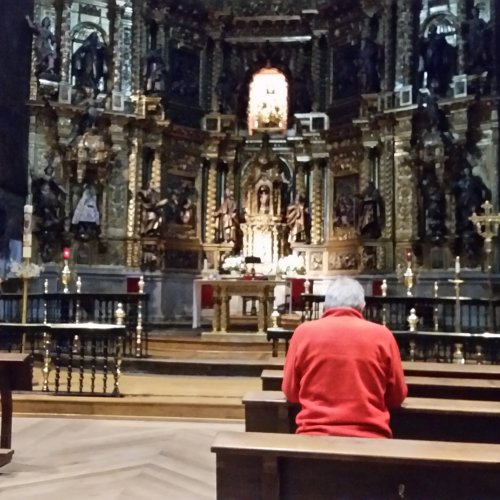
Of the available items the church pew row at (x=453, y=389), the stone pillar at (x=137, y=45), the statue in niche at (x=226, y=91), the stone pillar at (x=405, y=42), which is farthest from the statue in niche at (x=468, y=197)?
the church pew row at (x=453, y=389)

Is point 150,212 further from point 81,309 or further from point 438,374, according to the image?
point 438,374

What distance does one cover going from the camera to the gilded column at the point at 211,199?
745 inches

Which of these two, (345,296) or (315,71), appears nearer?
(345,296)

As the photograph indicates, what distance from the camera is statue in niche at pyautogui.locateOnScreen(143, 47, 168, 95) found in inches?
712

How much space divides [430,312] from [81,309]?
7237mm

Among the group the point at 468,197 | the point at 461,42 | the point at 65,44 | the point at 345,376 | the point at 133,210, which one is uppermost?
the point at 65,44

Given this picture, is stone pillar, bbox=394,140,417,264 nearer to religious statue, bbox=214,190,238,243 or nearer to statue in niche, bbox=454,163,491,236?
statue in niche, bbox=454,163,491,236

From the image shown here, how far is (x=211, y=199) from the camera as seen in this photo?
63.2 ft

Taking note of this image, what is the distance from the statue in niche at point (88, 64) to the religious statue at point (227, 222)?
15.1 ft

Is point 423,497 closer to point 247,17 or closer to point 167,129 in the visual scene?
point 167,129

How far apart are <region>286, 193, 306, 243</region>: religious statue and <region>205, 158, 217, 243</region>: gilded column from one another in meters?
2.17

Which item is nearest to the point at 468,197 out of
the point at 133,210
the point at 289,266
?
the point at 289,266

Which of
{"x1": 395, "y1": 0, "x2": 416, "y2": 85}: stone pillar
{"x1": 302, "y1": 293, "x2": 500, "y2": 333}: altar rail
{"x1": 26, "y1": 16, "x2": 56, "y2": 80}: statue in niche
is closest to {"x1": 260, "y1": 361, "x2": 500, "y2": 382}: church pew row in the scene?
{"x1": 302, "y1": 293, "x2": 500, "y2": 333}: altar rail

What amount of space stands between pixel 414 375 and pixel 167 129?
14361 millimetres
